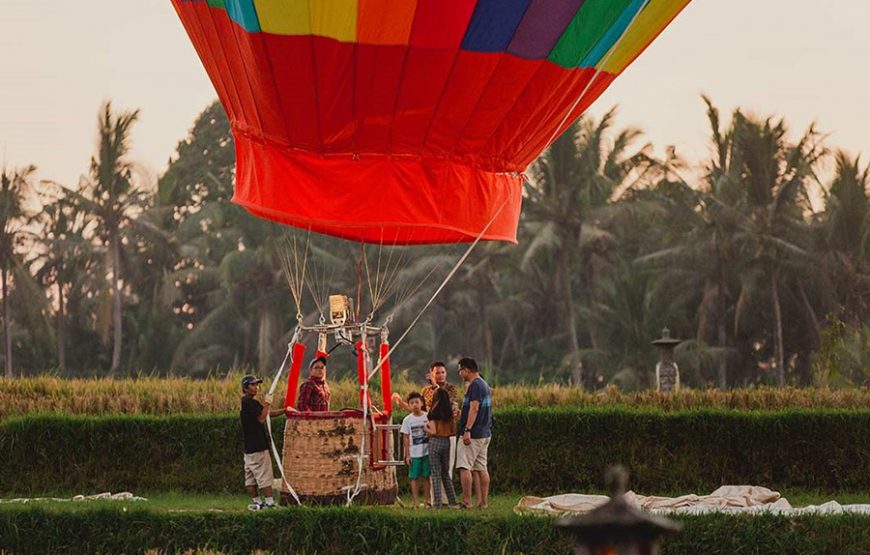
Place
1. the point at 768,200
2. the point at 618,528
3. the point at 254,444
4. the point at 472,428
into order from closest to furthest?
the point at 618,528, the point at 472,428, the point at 254,444, the point at 768,200

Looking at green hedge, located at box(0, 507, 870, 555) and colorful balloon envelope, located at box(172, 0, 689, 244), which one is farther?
colorful balloon envelope, located at box(172, 0, 689, 244)

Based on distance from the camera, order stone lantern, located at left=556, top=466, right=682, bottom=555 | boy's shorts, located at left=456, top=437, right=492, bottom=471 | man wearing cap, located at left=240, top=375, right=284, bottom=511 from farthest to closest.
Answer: man wearing cap, located at left=240, top=375, right=284, bottom=511
boy's shorts, located at left=456, top=437, right=492, bottom=471
stone lantern, located at left=556, top=466, right=682, bottom=555

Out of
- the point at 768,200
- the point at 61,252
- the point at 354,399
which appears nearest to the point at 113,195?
the point at 61,252

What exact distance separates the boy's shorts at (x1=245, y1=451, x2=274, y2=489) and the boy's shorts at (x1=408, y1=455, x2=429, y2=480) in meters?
1.24

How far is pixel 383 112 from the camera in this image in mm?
11539

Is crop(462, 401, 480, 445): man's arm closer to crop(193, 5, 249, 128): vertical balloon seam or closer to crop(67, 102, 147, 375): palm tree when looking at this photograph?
crop(193, 5, 249, 128): vertical balloon seam

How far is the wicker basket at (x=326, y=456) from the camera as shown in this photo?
12320 mm

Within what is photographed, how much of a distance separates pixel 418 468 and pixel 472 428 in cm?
112

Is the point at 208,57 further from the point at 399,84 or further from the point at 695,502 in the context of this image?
the point at 695,502

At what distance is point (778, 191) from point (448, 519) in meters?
33.2

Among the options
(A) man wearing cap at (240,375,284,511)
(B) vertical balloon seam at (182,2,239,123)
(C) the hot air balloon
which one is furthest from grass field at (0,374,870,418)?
(B) vertical balloon seam at (182,2,239,123)

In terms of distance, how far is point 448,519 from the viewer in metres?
10.2

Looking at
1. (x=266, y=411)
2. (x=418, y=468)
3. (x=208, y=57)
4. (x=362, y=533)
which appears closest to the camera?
(x=362, y=533)

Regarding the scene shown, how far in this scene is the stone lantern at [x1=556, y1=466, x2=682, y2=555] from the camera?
10.7ft
